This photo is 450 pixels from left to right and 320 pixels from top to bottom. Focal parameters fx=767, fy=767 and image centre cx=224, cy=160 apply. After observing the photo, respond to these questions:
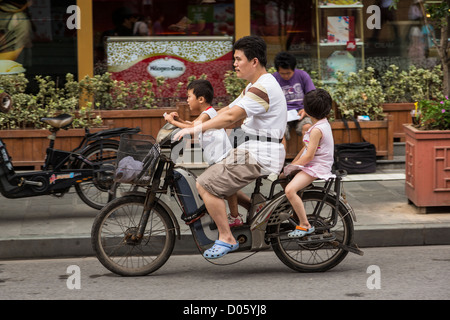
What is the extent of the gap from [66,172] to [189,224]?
2041 mm

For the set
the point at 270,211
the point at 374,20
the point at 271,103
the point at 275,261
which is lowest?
the point at 275,261

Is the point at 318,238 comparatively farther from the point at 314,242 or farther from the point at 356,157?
the point at 356,157

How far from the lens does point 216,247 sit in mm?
5895

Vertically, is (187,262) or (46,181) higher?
(46,181)

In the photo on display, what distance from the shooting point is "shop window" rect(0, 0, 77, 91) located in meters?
11.4

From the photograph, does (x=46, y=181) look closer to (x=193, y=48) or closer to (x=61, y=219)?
(x=61, y=219)

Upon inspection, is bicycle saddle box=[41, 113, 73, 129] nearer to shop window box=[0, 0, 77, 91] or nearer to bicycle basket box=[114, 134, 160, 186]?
bicycle basket box=[114, 134, 160, 186]

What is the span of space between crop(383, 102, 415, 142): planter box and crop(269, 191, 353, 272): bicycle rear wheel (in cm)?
527

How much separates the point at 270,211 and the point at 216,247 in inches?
20.3

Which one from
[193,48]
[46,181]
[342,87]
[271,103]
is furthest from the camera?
[193,48]

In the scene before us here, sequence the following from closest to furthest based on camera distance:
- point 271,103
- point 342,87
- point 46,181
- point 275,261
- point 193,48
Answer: point 271,103 < point 275,261 < point 46,181 < point 342,87 < point 193,48

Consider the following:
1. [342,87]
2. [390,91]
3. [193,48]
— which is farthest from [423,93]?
[193,48]
